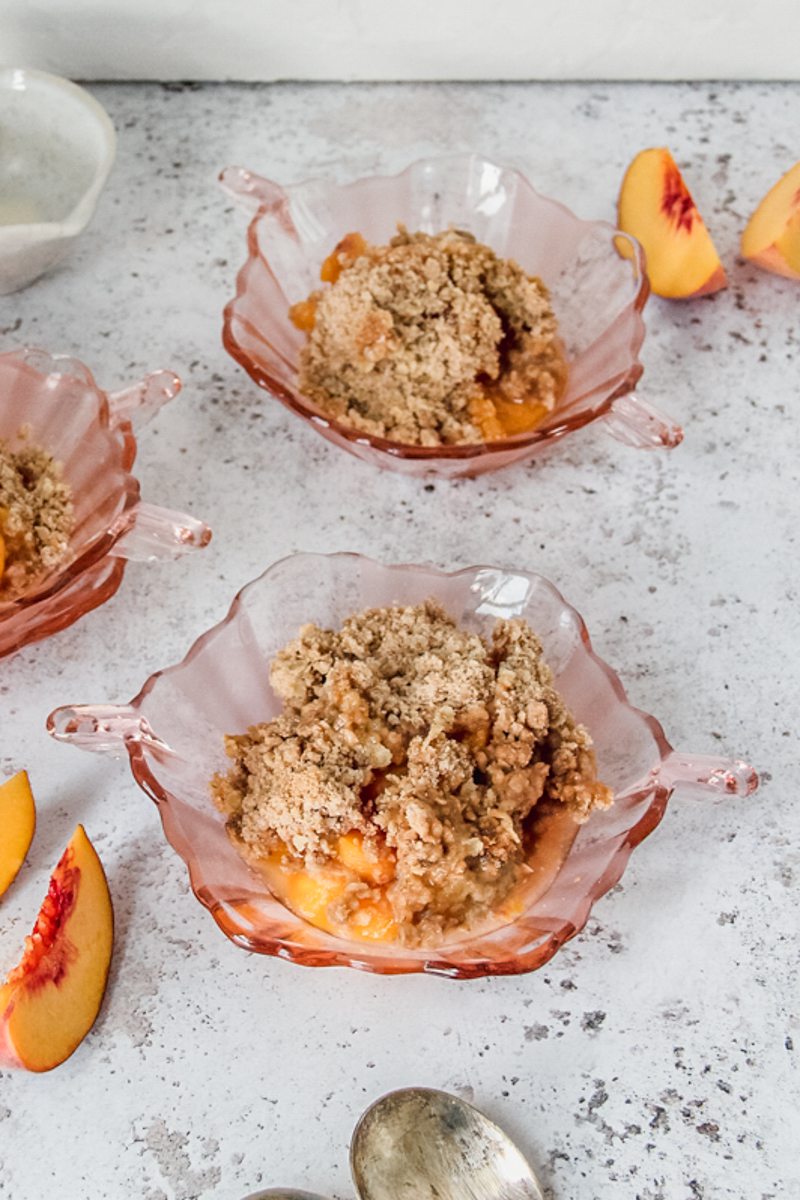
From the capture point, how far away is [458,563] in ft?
4.50

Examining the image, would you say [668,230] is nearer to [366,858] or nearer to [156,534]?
[156,534]

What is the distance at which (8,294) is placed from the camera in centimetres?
155

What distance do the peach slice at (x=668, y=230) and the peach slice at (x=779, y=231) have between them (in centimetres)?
→ 5

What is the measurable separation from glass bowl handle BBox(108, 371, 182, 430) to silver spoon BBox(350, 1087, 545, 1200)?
722 mm

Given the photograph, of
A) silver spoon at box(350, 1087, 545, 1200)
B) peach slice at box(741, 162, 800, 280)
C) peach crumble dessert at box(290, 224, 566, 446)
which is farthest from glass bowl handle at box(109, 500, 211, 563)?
peach slice at box(741, 162, 800, 280)

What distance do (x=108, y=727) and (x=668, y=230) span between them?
895 millimetres

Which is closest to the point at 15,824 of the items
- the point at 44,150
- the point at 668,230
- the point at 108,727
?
the point at 108,727

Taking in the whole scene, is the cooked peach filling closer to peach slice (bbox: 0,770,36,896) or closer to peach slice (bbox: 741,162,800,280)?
peach slice (bbox: 0,770,36,896)

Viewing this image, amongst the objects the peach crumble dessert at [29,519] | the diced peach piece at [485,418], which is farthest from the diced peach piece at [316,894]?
the diced peach piece at [485,418]

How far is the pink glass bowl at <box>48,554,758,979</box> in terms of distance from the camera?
104 centimetres

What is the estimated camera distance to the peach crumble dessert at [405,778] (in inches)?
41.1

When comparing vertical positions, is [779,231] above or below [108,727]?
above

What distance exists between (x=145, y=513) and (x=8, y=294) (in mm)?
477

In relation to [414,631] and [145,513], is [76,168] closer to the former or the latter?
[145,513]
